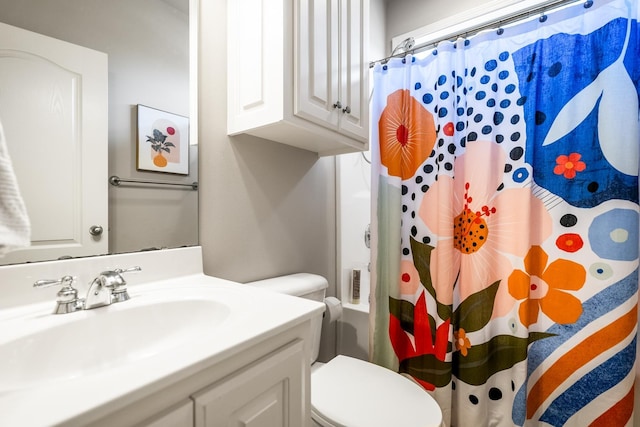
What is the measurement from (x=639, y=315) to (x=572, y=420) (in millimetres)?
464

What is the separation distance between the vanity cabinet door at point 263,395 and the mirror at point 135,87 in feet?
1.80

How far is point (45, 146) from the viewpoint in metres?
0.69

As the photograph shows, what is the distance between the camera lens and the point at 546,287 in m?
1.10

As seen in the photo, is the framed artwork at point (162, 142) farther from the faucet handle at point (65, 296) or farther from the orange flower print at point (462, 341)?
the orange flower print at point (462, 341)

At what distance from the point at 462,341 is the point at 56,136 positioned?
1.58m

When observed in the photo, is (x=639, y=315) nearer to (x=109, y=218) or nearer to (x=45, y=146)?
(x=109, y=218)

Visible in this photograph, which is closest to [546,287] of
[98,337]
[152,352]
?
[152,352]

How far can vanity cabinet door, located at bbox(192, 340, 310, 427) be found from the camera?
0.47 meters

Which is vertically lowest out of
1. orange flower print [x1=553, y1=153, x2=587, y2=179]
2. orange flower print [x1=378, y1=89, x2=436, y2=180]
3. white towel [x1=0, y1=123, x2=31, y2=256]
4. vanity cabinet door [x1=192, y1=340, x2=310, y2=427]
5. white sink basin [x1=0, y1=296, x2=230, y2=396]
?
vanity cabinet door [x1=192, y1=340, x2=310, y2=427]

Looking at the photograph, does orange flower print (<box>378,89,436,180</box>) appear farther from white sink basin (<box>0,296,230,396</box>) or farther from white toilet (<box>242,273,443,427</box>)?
white sink basin (<box>0,296,230,396</box>)

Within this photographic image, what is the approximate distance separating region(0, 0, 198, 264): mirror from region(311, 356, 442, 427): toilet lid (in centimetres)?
71

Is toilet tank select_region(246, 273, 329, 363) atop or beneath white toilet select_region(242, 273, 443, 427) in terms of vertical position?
atop

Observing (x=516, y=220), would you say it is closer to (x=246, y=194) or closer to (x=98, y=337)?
(x=246, y=194)

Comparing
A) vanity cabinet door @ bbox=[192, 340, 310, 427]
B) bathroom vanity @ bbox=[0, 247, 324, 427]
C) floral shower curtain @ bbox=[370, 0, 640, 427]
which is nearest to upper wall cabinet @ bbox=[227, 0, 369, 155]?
floral shower curtain @ bbox=[370, 0, 640, 427]
